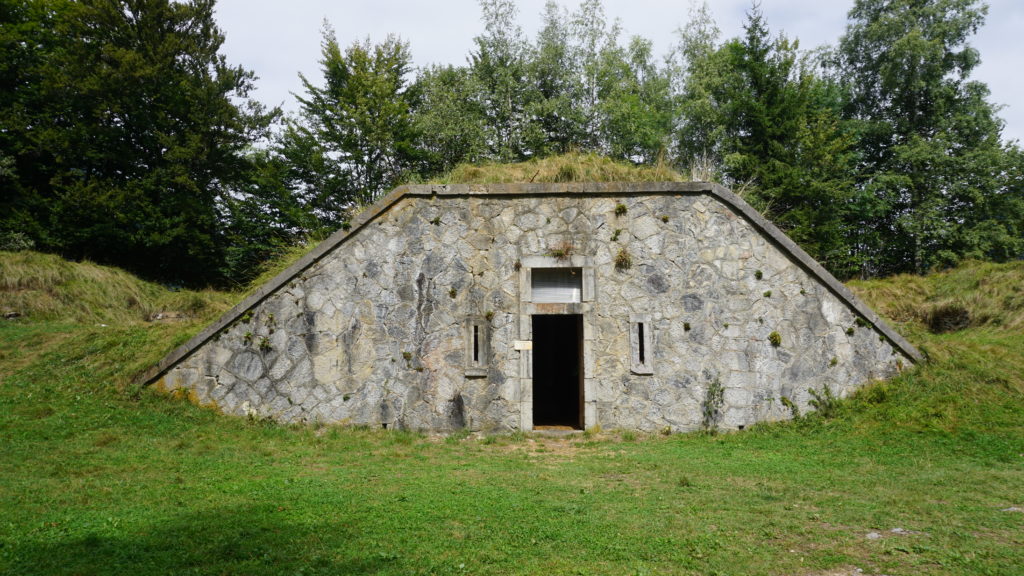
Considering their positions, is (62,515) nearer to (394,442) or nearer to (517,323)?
(394,442)

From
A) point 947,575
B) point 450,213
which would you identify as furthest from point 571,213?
point 947,575

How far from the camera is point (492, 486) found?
6820 millimetres

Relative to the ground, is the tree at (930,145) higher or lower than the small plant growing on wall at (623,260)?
higher

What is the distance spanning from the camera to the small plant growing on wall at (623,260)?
33.4 ft

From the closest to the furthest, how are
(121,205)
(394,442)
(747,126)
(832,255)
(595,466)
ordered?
1. (595,466)
2. (394,442)
3. (121,205)
4. (832,255)
5. (747,126)

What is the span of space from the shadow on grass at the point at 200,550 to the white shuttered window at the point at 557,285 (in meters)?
5.71

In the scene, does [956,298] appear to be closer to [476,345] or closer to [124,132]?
[476,345]

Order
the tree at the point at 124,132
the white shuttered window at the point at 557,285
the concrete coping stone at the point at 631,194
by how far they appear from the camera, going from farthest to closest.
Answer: the tree at the point at 124,132 → the white shuttered window at the point at 557,285 → the concrete coping stone at the point at 631,194

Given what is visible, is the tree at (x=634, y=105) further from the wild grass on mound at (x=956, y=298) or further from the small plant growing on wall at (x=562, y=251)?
the small plant growing on wall at (x=562, y=251)

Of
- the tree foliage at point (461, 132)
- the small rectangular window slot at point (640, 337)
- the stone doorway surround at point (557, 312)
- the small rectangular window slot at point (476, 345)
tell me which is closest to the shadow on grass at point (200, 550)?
the small rectangular window slot at point (476, 345)

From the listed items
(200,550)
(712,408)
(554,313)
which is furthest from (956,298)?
(200,550)

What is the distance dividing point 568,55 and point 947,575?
1150 inches

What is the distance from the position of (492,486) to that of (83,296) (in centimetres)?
1195

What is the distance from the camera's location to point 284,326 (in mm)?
9883
